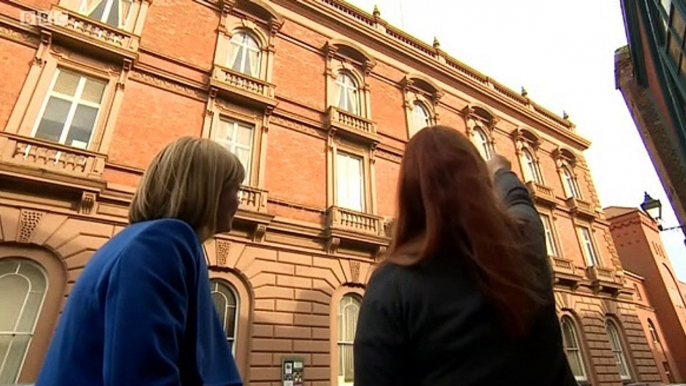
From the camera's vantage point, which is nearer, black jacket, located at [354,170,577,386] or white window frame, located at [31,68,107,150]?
black jacket, located at [354,170,577,386]

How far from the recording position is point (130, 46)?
8961 millimetres

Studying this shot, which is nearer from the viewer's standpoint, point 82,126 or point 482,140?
point 82,126

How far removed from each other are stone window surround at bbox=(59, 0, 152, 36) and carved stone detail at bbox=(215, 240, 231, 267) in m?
5.98

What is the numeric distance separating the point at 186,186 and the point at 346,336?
8630 millimetres

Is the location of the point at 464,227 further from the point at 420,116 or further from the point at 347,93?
the point at 420,116

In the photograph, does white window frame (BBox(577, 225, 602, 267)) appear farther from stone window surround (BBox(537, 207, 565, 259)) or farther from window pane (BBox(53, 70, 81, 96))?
window pane (BBox(53, 70, 81, 96))

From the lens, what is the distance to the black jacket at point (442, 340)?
3.95 ft

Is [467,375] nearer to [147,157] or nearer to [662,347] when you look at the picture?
[147,157]

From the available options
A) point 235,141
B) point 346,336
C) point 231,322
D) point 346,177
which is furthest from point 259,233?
point 346,177

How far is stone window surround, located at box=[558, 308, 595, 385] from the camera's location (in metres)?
13.5

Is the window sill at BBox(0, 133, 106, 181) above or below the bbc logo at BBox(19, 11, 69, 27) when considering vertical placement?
below

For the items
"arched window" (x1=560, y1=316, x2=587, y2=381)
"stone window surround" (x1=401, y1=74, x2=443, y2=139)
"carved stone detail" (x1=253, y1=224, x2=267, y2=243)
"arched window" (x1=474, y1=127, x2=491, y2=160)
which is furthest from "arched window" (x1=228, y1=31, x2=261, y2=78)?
"arched window" (x1=560, y1=316, x2=587, y2=381)

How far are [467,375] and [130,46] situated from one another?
10598 mm

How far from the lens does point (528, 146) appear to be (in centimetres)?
1842
